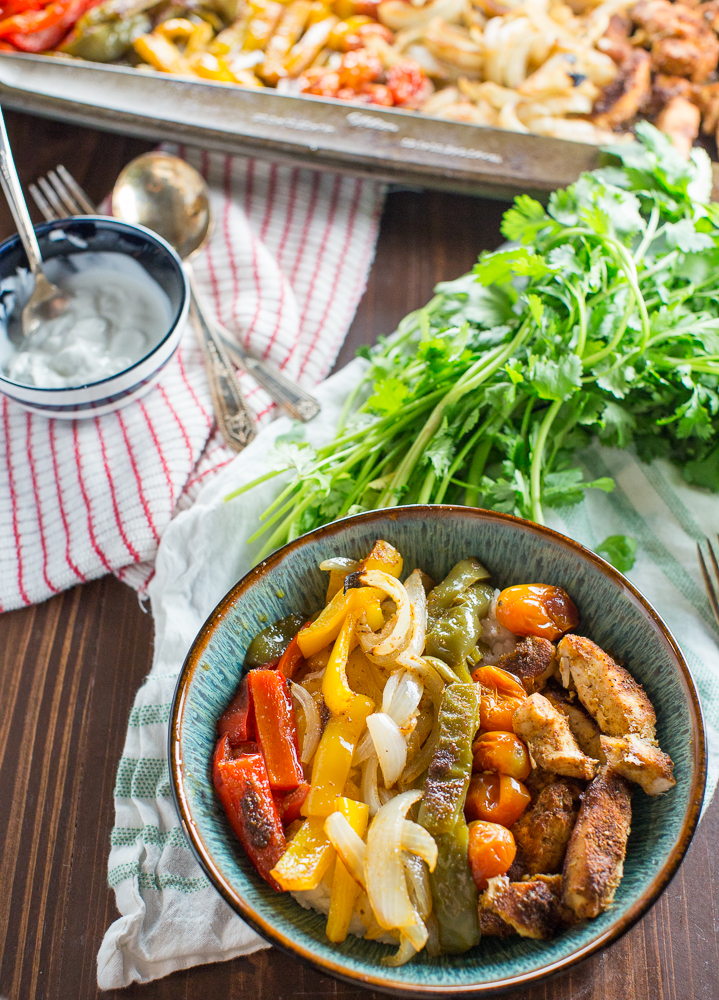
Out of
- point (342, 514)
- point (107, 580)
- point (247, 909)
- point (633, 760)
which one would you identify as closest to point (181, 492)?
point (107, 580)

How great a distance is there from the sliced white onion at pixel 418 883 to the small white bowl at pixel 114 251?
163 centimetres

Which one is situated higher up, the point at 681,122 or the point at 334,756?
the point at 681,122

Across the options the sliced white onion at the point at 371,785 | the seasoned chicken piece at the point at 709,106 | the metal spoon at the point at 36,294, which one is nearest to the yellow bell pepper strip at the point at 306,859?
the sliced white onion at the point at 371,785

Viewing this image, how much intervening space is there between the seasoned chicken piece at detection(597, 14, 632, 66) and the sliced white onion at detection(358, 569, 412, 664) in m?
2.74

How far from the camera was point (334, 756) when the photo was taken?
1.58m

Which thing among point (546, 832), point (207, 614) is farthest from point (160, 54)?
point (546, 832)

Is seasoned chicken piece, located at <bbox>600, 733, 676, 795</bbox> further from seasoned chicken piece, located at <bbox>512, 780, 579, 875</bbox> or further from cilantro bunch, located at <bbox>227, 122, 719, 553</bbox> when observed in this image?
cilantro bunch, located at <bbox>227, 122, 719, 553</bbox>

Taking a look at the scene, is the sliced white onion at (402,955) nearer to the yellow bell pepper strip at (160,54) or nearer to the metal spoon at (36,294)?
the metal spoon at (36,294)

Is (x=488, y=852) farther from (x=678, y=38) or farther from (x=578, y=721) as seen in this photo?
(x=678, y=38)

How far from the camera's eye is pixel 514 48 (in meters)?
3.10

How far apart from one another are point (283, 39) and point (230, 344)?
5.01 ft

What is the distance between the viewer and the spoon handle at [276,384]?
2.58 meters

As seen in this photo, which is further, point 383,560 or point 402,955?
point 383,560

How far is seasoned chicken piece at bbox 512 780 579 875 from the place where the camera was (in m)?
1.50
